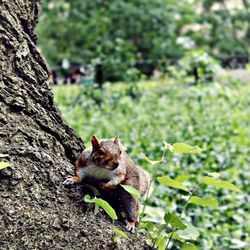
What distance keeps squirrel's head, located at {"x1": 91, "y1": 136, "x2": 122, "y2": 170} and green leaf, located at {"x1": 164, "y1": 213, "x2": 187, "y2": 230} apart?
23cm

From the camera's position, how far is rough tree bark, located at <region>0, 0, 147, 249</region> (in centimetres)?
184

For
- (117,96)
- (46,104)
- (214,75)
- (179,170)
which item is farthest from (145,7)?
(46,104)

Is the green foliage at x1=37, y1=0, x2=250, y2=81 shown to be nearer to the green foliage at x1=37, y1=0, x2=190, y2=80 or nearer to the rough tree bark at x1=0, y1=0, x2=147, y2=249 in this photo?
the green foliage at x1=37, y1=0, x2=190, y2=80

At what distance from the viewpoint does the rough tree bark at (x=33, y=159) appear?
1.84m

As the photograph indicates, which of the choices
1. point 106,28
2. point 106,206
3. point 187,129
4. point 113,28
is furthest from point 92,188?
point 113,28

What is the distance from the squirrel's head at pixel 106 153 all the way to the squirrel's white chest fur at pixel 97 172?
0.5 inches

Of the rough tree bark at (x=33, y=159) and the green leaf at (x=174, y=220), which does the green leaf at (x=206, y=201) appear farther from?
the rough tree bark at (x=33, y=159)

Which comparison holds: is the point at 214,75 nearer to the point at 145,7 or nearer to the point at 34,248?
the point at 145,7

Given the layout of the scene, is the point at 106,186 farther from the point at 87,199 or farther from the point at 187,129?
the point at 187,129

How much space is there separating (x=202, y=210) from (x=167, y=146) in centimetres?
305

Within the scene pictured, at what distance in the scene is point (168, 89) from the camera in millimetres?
10680

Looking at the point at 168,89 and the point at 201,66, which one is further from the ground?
the point at 201,66

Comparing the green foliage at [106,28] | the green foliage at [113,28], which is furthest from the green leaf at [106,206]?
the green foliage at [106,28]

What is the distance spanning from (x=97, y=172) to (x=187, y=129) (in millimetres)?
5294
